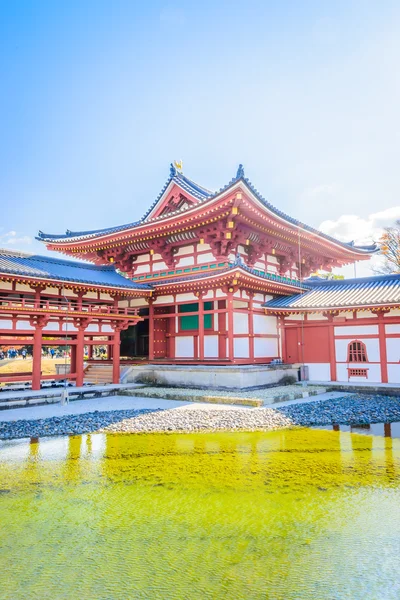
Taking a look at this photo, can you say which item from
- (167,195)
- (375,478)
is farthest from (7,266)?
(375,478)

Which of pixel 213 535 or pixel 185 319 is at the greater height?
pixel 185 319

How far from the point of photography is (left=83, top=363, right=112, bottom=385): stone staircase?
19.6 metres

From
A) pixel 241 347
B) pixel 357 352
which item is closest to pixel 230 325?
pixel 241 347

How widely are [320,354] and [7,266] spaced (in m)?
14.4

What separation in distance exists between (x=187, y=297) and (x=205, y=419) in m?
8.61

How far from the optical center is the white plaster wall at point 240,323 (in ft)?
57.8

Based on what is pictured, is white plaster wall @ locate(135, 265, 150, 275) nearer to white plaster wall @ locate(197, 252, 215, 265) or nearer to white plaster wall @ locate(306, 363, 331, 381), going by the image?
white plaster wall @ locate(197, 252, 215, 265)

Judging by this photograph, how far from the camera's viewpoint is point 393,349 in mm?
16328

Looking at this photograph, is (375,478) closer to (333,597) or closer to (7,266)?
(333,597)

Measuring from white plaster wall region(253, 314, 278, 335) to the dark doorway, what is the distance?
6.13 m

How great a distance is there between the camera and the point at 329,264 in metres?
25.7

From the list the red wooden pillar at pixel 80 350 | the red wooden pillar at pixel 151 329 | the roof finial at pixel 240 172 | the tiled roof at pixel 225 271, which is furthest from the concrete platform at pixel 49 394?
the roof finial at pixel 240 172

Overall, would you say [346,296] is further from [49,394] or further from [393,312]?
[49,394]

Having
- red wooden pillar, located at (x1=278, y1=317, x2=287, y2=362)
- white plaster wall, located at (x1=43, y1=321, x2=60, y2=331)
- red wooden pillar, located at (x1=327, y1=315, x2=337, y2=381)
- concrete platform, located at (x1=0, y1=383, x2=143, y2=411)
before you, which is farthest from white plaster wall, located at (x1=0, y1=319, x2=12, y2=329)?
red wooden pillar, located at (x1=327, y1=315, x2=337, y2=381)
